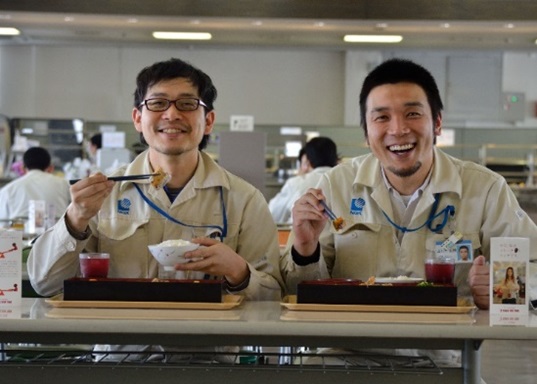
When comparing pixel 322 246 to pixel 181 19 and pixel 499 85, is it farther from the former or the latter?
pixel 499 85

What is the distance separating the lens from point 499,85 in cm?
1330

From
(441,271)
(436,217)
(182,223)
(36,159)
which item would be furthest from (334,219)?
(36,159)

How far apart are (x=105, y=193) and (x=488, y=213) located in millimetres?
1228

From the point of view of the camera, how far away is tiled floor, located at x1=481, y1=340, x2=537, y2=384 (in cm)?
535

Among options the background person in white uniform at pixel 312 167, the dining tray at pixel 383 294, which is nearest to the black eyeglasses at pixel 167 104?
the dining tray at pixel 383 294

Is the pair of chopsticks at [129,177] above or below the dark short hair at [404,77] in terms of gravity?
below

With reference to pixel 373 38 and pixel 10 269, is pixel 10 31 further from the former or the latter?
pixel 10 269

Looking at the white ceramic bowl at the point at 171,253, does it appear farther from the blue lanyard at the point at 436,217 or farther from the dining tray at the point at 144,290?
the blue lanyard at the point at 436,217

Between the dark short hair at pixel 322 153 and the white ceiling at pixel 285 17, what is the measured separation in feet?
3.45

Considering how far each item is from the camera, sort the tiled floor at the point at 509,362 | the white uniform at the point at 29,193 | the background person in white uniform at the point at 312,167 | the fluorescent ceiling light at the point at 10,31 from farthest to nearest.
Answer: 1. the white uniform at the point at 29,193
2. the background person in white uniform at the point at 312,167
3. the fluorescent ceiling light at the point at 10,31
4. the tiled floor at the point at 509,362

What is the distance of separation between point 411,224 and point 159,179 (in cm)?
82

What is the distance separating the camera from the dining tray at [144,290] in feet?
7.68

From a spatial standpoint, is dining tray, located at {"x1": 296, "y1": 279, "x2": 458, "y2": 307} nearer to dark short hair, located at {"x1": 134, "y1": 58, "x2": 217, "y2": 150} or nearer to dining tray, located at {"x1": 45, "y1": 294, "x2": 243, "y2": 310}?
dining tray, located at {"x1": 45, "y1": 294, "x2": 243, "y2": 310}

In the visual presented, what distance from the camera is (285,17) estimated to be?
6633 mm
